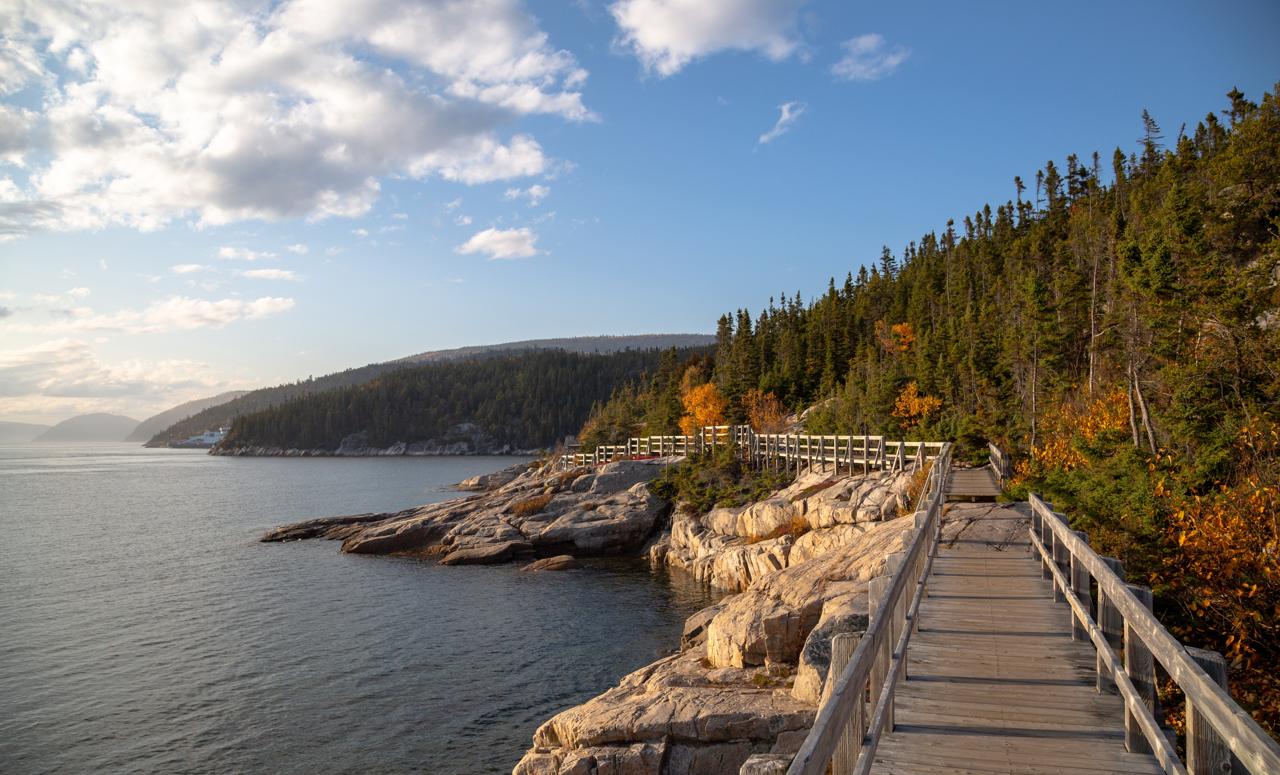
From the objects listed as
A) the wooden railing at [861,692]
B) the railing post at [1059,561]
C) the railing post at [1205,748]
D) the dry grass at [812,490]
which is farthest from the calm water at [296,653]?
the railing post at [1205,748]

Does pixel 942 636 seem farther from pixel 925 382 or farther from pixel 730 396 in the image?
pixel 730 396

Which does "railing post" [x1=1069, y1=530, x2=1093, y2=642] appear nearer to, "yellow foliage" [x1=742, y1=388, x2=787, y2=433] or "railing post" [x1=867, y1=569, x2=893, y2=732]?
"railing post" [x1=867, y1=569, x2=893, y2=732]

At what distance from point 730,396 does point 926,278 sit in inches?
1644

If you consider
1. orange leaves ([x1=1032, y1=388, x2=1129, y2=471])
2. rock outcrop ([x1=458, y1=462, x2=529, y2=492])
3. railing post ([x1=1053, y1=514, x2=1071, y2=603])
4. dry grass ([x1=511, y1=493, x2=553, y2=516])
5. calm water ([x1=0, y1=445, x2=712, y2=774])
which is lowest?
calm water ([x1=0, y1=445, x2=712, y2=774])

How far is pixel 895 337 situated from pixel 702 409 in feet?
95.7

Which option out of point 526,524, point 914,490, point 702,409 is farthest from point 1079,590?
point 702,409

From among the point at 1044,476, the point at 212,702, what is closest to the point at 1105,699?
the point at 1044,476

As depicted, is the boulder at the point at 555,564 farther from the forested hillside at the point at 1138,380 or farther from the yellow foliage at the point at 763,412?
the yellow foliage at the point at 763,412

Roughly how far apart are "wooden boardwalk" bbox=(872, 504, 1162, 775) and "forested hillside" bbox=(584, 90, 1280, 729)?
10.1ft

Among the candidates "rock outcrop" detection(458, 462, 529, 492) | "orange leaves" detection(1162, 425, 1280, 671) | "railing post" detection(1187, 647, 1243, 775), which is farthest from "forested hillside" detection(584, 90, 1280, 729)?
"rock outcrop" detection(458, 462, 529, 492)

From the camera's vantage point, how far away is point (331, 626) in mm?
27312

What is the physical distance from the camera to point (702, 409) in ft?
228

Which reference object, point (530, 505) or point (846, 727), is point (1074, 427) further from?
point (530, 505)

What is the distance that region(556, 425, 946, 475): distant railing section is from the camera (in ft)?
102
